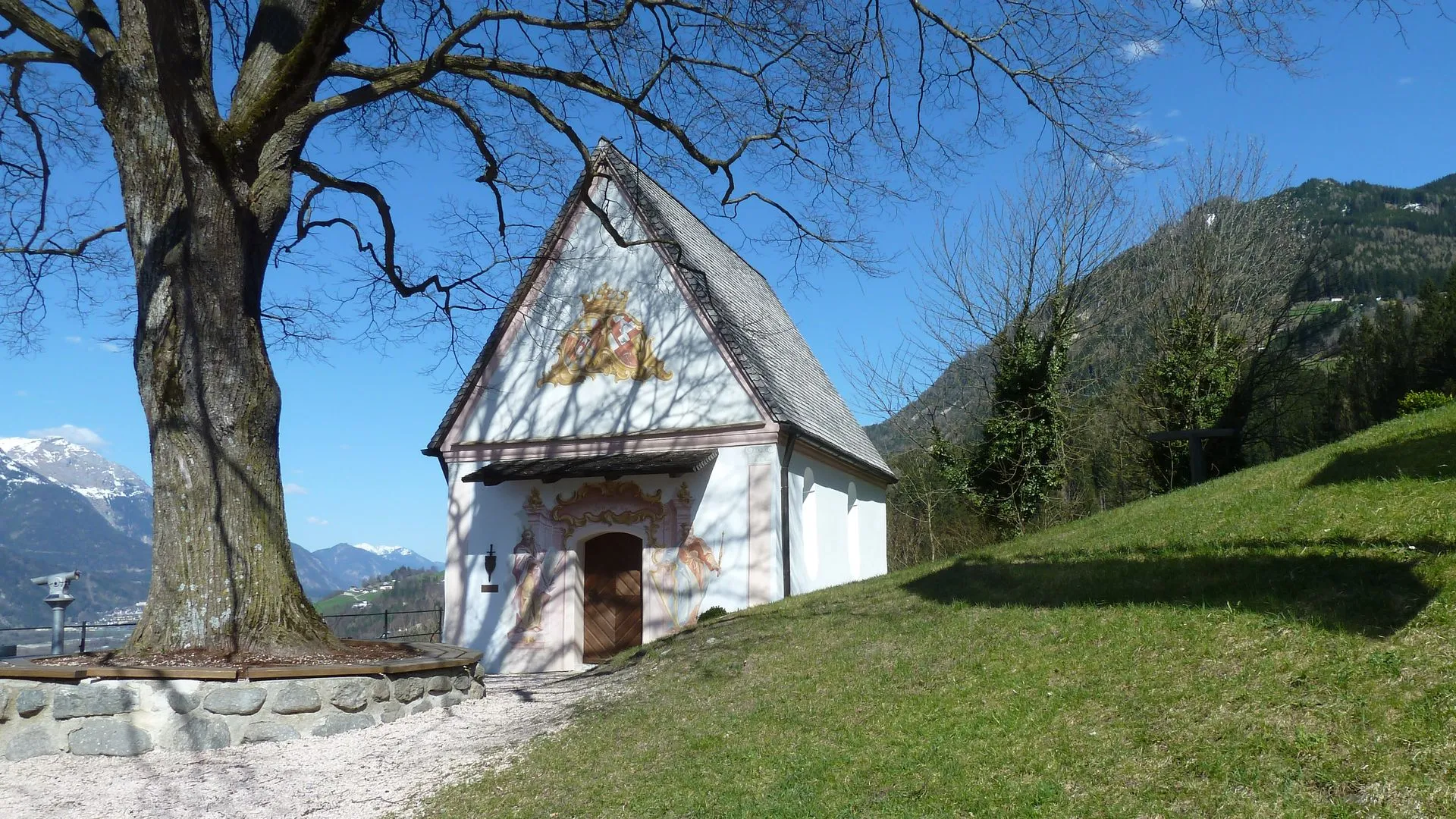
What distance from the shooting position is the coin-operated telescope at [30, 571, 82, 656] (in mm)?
→ 11336

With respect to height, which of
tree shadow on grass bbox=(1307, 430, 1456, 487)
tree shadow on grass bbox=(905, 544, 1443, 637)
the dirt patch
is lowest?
the dirt patch

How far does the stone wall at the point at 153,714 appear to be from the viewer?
7.84 meters

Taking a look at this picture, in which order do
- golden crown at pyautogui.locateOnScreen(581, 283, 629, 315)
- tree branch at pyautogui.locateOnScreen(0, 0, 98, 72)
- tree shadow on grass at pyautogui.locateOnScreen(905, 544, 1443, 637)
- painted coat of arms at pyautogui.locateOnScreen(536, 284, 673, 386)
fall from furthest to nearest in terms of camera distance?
golden crown at pyautogui.locateOnScreen(581, 283, 629, 315), painted coat of arms at pyautogui.locateOnScreen(536, 284, 673, 386), tree branch at pyautogui.locateOnScreen(0, 0, 98, 72), tree shadow on grass at pyautogui.locateOnScreen(905, 544, 1443, 637)

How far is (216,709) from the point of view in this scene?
809cm

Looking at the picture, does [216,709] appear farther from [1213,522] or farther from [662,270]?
[662,270]

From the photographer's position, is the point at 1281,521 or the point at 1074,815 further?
the point at 1281,521

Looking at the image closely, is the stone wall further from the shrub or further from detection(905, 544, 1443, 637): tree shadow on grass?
the shrub

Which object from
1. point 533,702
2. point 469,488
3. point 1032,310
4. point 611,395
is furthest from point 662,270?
point 1032,310

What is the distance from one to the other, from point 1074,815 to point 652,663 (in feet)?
22.8

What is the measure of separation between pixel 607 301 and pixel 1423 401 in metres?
13.2

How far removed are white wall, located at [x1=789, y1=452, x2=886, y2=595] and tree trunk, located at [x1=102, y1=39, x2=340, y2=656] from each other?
27.7 feet

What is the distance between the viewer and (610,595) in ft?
53.7

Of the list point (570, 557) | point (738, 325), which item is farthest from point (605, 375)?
point (570, 557)

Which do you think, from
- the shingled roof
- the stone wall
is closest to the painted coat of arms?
the shingled roof
